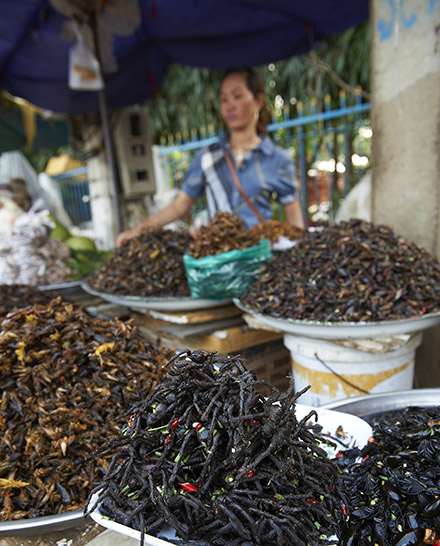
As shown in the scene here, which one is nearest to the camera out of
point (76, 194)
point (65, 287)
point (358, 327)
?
point (358, 327)

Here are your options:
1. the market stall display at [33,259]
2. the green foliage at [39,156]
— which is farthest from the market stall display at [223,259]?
the green foliage at [39,156]

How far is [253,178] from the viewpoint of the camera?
303 centimetres

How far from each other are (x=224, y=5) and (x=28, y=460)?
3.83 m

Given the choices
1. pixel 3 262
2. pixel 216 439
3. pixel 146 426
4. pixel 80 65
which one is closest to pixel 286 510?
pixel 216 439

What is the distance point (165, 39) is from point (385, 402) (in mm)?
4125

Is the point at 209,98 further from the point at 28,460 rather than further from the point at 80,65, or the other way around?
the point at 28,460

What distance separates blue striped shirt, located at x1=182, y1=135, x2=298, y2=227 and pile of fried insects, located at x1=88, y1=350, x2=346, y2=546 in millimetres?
2243

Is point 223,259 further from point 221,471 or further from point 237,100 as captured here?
point 237,100

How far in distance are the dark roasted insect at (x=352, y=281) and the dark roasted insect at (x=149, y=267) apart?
1.37 ft

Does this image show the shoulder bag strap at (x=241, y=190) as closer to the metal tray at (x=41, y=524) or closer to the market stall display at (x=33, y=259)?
the market stall display at (x=33, y=259)

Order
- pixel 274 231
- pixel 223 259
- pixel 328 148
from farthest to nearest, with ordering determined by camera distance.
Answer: pixel 328 148, pixel 274 231, pixel 223 259

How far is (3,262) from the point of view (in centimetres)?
315

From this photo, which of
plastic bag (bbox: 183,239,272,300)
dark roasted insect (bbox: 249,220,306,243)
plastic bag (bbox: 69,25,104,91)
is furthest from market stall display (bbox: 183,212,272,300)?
plastic bag (bbox: 69,25,104,91)

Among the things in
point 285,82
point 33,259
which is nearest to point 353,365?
point 33,259
